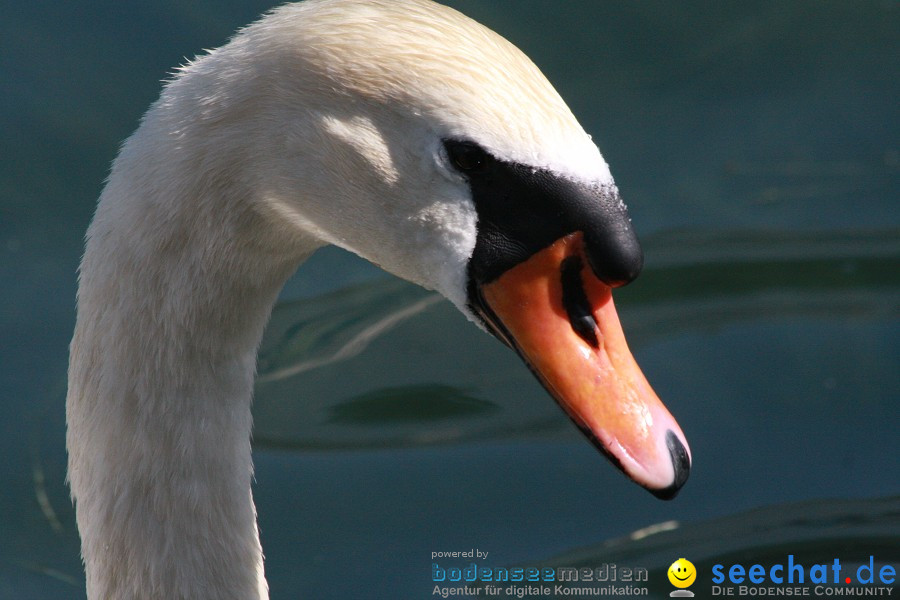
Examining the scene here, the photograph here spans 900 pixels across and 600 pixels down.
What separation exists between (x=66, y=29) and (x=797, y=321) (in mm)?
3001

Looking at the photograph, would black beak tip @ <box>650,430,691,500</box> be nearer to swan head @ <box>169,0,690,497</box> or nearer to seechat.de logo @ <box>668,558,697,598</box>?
swan head @ <box>169,0,690,497</box>

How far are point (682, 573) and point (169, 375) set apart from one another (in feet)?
6.81

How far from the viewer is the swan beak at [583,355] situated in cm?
230

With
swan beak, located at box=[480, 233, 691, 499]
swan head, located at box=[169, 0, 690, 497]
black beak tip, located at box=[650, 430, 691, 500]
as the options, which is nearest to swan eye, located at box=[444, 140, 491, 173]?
swan head, located at box=[169, 0, 690, 497]

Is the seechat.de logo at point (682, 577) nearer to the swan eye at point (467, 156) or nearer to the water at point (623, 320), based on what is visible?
the water at point (623, 320)

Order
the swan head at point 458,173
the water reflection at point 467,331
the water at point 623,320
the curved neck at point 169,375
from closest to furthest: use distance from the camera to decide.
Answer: the swan head at point 458,173
the curved neck at point 169,375
the water at point 623,320
the water reflection at point 467,331

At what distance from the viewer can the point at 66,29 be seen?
483 cm

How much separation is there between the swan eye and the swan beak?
21 centimetres

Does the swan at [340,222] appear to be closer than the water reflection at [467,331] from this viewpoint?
Yes

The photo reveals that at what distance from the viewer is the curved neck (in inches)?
95.0

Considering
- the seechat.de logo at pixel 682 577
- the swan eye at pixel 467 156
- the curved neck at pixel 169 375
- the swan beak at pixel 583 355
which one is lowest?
the seechat.de logo at pixel 682 577

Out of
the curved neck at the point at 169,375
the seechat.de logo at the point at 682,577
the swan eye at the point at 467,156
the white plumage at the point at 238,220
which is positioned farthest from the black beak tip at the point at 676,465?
the seechat.de logo at the point at 682,577

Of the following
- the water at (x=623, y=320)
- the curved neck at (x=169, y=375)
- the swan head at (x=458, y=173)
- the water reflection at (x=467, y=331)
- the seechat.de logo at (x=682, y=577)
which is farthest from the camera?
the water reflection at (x=467, y=331)

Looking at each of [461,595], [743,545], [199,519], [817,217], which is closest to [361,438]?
[461,595]
